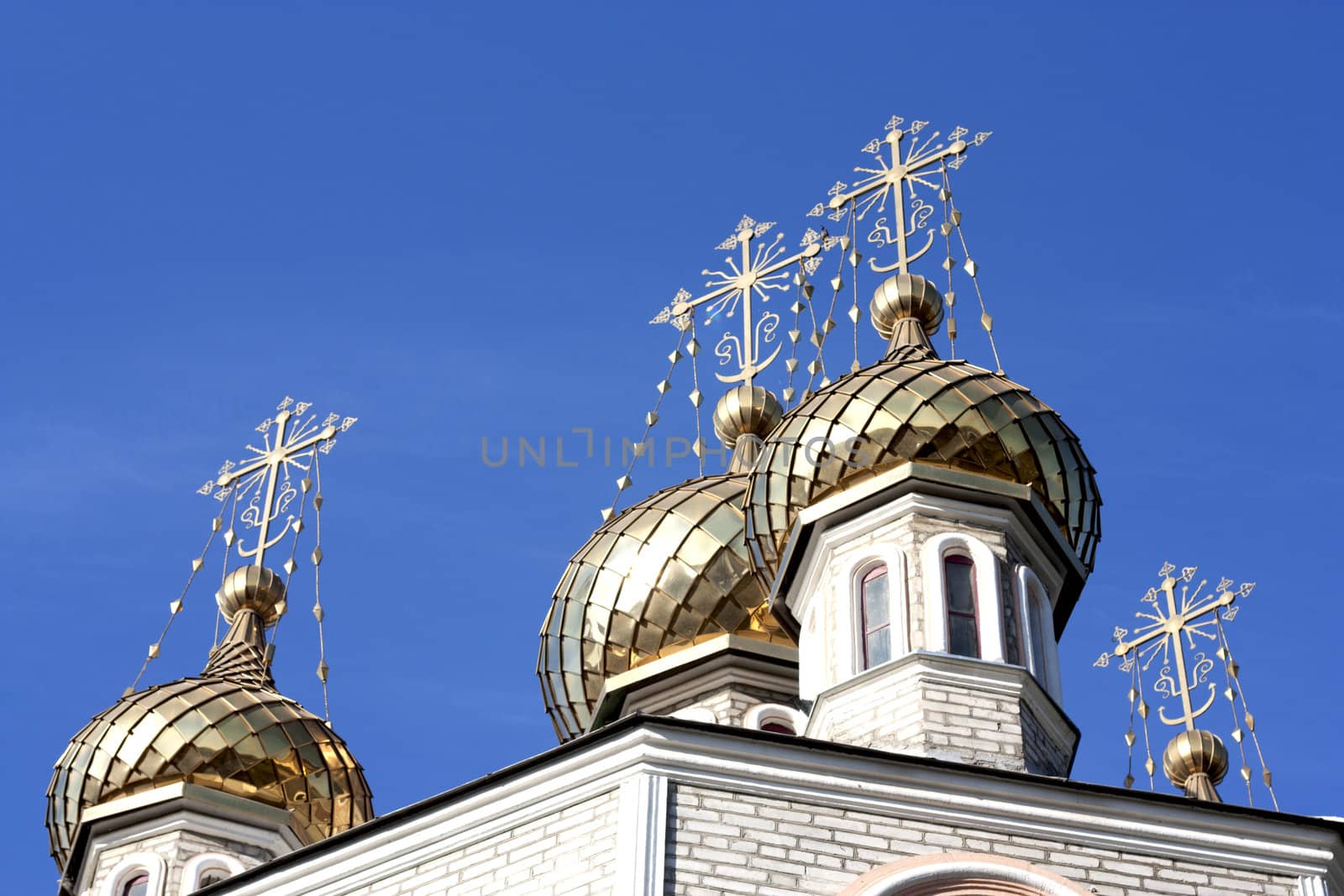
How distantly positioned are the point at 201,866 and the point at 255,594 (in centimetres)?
292

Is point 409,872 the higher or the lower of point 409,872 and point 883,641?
the lower

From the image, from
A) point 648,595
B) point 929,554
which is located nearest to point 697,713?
point 648,595

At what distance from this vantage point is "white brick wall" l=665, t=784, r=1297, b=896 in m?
12.7

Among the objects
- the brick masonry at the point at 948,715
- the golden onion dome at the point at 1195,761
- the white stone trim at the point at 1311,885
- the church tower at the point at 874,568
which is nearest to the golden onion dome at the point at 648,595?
the church tower at the point at 874,568

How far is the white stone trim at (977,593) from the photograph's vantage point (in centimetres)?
1527

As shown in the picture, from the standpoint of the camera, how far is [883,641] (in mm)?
15422

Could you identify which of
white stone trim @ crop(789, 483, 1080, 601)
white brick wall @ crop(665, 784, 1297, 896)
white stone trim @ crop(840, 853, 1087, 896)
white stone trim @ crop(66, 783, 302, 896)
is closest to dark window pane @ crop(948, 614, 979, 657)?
white stone trim @ crop(789, 483, 1080, 601)

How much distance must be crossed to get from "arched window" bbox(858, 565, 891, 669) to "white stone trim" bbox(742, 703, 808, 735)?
239cm

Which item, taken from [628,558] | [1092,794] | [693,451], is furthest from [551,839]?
[693,451]

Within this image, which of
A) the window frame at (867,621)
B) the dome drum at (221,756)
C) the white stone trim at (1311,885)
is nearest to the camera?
the white stone trim at (1311,885)

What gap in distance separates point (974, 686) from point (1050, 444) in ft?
7.03

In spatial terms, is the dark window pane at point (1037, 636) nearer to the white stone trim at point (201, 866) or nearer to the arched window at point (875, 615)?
the arched window at point (875, 615)

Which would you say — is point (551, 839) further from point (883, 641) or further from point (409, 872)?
point (883, 641)

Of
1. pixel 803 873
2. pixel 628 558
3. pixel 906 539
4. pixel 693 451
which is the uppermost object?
pixel 693 451
